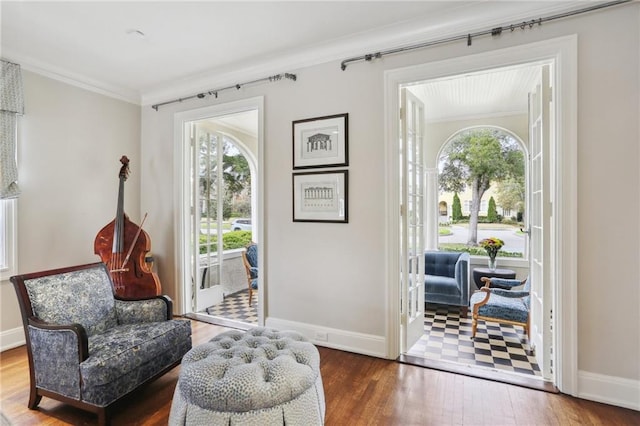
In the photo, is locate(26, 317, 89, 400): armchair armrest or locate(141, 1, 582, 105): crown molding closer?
locate(26, 317, 89, 400): armchair armrest

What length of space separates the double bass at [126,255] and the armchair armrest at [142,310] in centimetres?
64

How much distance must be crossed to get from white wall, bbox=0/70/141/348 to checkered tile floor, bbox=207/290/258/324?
1.60 metres

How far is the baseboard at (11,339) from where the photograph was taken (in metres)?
2.82

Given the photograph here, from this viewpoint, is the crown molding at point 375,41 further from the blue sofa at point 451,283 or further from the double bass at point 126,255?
the blue sofa at point 451,283

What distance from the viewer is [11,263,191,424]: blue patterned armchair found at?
1.77m

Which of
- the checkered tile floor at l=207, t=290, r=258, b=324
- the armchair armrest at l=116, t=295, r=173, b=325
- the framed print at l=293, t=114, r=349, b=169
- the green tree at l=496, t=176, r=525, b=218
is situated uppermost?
the framed print at l=293, t=114, r=349, b=169

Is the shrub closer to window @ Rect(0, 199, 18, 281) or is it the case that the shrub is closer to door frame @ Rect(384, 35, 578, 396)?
window @ Rect(0, 199, 18, 281)

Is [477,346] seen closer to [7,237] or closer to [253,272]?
[253,272]

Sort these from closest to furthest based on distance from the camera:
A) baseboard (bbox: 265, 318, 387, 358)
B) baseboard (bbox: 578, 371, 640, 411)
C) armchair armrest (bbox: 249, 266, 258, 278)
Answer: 1. baseboard (bbox: 578, 371, 640, 411)
2. baseboard (bbox: 265, 318, 387, 358)
3. armchair armrest (bbox: 249, 266, 258, 278)

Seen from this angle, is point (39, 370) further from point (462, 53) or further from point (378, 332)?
point (462, 53)

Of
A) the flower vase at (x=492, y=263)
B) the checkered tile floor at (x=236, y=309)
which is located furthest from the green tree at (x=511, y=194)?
the checkered tile floor at (x=236, y=309)

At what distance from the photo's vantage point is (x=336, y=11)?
2328 mm

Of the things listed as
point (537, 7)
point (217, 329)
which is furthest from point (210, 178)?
point (537, 7)

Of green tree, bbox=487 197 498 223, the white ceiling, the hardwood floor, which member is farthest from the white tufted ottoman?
green tree, bbox=487 197 498 223
